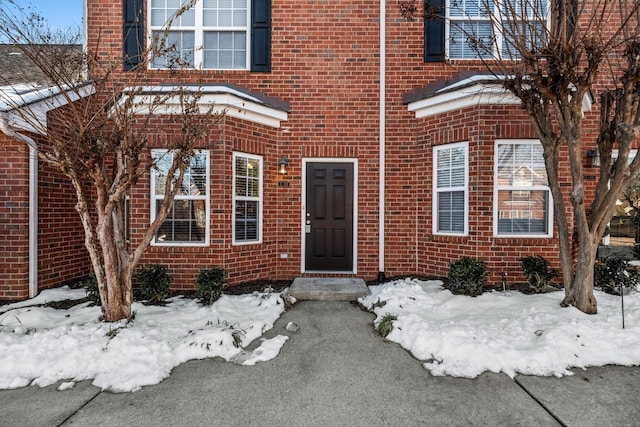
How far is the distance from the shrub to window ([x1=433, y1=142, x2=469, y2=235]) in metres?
1.05

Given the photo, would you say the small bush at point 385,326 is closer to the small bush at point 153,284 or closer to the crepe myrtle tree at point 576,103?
the crepe myrtle tree at point 576,103

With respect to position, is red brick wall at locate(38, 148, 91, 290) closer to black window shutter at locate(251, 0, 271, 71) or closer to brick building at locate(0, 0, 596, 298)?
brick building at locate(0, 0, 596, 298)

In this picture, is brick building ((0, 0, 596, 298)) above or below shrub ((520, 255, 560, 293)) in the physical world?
above

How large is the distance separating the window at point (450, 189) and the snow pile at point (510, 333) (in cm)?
153

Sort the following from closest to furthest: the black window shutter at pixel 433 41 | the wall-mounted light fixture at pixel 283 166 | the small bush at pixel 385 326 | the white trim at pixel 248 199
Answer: the small bush at pixel 385 326
the white trim at pixel 248 199
the wall-mounted light fixture at pixel 283 166
the black window shutter at pixel 433 41

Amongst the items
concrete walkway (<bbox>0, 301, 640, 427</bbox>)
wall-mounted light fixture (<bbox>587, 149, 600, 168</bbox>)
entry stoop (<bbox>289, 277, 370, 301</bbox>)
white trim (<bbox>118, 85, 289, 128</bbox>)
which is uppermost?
white trim (<bbox>118, 85, 289, 128</bbox>)

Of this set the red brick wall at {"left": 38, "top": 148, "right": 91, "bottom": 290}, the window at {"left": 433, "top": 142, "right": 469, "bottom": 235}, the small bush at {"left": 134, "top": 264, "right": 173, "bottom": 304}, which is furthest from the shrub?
the red brick wall at {"left": 38, "top": 148, "right": 91, "bottom": 290}

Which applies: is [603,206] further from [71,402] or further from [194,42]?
[194,42]

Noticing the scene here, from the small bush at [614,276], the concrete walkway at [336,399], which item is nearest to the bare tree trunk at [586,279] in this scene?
the concrete walkway at [336,399]

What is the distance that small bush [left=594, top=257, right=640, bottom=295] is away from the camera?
204 inches

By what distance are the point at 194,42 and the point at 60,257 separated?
4673mm

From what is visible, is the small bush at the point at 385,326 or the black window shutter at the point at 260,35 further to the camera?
the black window shutter at the point at 260,35

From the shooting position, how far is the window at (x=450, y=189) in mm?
5945

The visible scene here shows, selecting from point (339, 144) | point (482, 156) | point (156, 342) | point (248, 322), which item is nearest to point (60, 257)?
point (156, 342)
